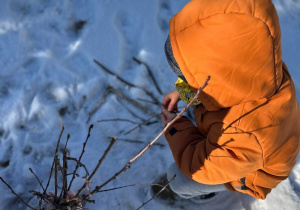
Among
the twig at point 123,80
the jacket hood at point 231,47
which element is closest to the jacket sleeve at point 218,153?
the jacket hood at point 231,47

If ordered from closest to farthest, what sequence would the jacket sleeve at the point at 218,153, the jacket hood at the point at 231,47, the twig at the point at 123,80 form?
the jacket hood at the point at 231,47
the jacket sleeve at the point at 218,153
the twig at the point at 123,80

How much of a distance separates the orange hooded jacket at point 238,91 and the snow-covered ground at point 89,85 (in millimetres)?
504

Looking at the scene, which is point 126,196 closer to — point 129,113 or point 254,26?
point 129,113

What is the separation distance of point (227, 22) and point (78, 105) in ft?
4.44

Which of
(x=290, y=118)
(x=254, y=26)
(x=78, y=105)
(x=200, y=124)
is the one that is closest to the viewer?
(x=254, y=26)

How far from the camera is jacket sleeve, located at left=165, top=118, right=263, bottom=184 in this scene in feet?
4.07

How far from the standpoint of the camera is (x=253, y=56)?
3.38 feet

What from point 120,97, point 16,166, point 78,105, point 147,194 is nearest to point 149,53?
point 120,97

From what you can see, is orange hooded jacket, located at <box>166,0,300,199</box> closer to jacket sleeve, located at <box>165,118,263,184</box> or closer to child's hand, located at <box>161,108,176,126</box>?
jacket sleeve, located at <box>165,118,263,184</box>

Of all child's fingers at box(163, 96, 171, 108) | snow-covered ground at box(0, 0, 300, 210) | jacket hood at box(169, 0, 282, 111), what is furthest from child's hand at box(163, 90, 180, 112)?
jacket hood at box(169, 0, 282, 111)

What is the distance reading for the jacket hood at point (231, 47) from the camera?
999 mm

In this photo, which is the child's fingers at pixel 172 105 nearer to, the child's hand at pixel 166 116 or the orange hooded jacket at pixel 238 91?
the child's hand at pixel 166 116

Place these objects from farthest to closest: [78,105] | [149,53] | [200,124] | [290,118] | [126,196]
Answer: [149,53], [78,105], [126,196], [200,124], [290,118]

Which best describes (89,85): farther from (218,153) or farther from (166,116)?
(218,153)
